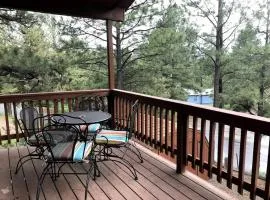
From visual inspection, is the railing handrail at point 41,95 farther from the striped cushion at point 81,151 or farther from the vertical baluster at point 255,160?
the vertical baluster at point 255,160

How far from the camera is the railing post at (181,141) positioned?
3.13 m

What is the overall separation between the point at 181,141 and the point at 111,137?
890 mm

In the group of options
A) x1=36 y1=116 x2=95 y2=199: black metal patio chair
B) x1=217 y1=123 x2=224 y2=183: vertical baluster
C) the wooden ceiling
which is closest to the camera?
x1=36 y1=116 x2=95 y2=199: black metal patio chair

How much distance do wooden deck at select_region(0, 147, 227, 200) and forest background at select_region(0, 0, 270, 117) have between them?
6.36 meters

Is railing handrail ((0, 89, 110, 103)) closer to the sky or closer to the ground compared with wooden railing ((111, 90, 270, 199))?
closer to the sky

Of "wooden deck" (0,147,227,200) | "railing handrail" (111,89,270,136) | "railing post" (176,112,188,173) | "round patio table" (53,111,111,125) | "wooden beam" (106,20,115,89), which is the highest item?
"wooden beam" (106,20,115,89)

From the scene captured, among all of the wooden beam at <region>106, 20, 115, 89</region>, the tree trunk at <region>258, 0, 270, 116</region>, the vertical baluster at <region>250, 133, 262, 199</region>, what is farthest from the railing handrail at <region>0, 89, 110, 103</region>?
the tree trunk at <region>258, 0, 270, 116</region>

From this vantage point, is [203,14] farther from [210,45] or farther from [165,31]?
[165,31]

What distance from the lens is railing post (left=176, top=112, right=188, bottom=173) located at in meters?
3.13

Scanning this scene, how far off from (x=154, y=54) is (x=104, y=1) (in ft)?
22.5

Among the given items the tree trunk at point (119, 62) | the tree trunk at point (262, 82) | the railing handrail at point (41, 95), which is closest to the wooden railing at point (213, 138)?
the railing handrail at point (41, 95)

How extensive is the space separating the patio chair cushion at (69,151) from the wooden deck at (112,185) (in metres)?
0.46

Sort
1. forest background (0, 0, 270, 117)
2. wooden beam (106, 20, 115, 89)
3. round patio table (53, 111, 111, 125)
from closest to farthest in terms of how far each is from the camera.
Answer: round patio table (53, 111, 111, 125)
wooden beam (106, 20, 115, 89)
forest background (0, 0, 270, 117)

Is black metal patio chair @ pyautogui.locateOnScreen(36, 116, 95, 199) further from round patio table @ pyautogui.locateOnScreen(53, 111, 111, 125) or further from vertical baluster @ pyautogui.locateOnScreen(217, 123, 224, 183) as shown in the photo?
vertical baluster @ pyautogui.locateOnScreen(217, 123, 224, 183)
